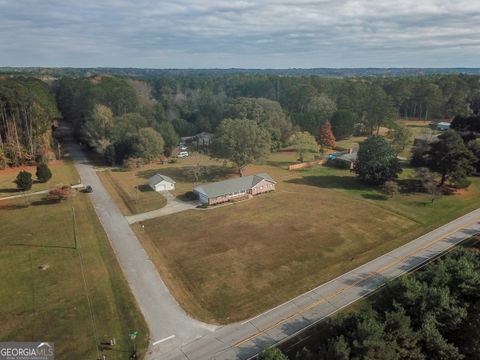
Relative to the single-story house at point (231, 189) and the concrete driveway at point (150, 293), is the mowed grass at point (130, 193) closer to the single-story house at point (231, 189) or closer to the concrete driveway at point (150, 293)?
the concrete driveway at point (150, 293)

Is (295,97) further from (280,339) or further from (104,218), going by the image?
(280,339)

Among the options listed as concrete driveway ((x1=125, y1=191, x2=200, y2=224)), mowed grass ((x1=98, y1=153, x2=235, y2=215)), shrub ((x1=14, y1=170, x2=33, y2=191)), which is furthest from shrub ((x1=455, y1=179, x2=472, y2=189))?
shrub ((x1=14, y1=170, x2=33, y2=191))

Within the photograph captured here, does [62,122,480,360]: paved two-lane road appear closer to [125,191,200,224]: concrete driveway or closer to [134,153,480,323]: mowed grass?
[134,153,480,323]: mowed grass

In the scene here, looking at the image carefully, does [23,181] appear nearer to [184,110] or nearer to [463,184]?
[463,184]

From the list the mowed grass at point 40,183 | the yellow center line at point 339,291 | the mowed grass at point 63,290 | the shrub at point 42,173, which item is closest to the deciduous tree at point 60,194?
the mowed grass at point 63,290

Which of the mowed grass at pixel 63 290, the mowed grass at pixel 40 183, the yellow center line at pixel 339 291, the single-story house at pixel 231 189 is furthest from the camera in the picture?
the mowed grass at pixel 40 183

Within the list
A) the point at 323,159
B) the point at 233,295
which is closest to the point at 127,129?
the point at 323,159
